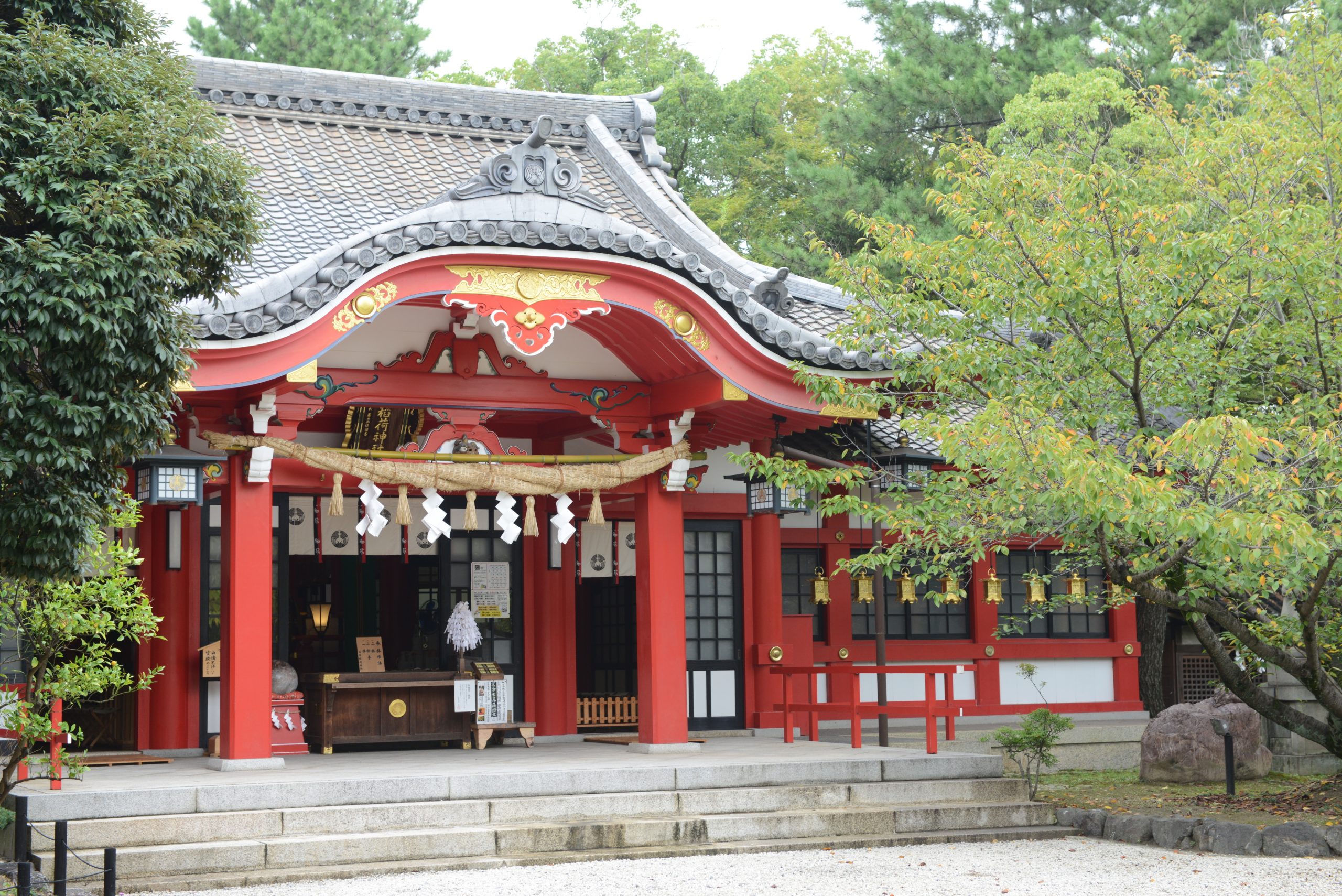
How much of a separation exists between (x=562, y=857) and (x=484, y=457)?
3616 mm

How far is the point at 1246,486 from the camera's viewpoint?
7.94 metres

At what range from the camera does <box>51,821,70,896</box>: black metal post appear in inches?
284

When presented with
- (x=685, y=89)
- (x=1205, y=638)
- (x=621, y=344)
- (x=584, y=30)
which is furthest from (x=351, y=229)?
(x=584, y=30)

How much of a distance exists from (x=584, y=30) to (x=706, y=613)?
19968 millimetres

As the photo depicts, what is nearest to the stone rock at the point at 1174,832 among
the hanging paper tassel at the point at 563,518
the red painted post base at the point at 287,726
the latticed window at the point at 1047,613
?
the hanging paper tassel at the point at 563,518

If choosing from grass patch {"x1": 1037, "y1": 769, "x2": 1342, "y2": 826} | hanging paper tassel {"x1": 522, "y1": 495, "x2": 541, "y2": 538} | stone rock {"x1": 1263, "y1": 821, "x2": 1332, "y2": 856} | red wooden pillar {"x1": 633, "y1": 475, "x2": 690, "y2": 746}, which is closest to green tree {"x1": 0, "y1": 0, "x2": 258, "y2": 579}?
hanging paper tassel {"x1": 522, "y1": 495, "x2": 541, "y2": 538}

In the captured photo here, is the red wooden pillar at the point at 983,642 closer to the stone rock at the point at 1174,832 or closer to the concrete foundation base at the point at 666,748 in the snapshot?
the concrete foundation base at the point at 666,748

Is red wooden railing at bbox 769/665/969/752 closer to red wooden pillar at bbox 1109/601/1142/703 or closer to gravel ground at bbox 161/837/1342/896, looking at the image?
gravel ground at bbox 161/837/1342/896

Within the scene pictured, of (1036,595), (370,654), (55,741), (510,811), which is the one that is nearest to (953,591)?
(1036,595)

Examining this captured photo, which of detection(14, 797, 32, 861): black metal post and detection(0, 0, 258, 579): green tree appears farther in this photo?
detection(14, 797, 32, 861): black metal post

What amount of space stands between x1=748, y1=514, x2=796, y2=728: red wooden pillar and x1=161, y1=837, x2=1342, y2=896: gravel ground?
14.5 ft

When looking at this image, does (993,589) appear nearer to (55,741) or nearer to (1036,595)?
(1036,595)

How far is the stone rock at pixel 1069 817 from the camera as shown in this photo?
10727 mm

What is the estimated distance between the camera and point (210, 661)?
40.1 feet
